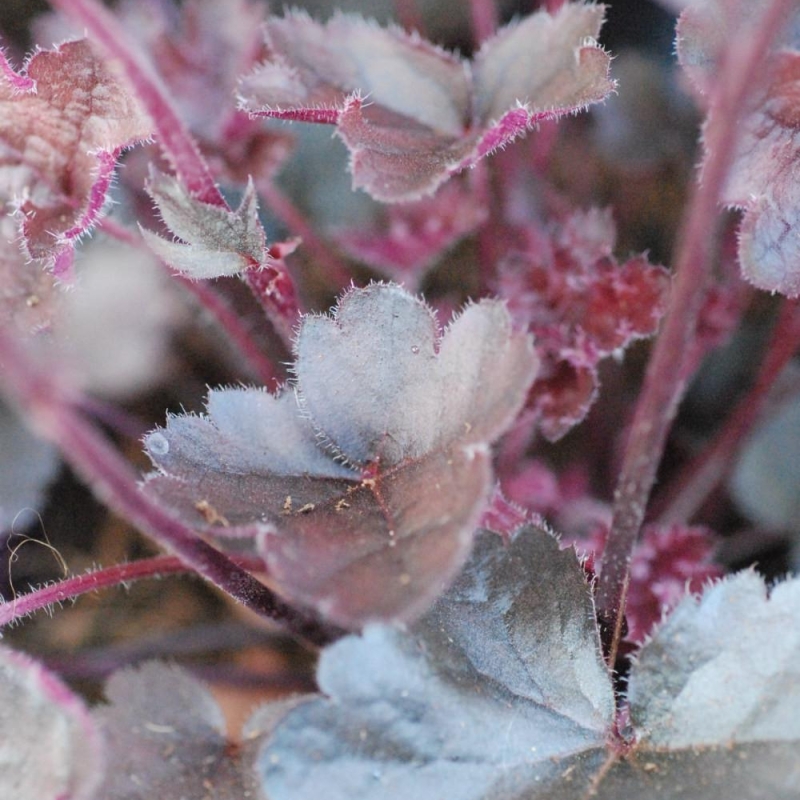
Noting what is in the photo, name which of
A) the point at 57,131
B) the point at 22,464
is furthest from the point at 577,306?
the point at 22,464

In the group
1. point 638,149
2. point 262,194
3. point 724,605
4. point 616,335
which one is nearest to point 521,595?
point 724,605

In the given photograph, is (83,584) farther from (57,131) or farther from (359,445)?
(57,131)

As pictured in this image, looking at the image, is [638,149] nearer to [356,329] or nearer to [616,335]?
[616,335]

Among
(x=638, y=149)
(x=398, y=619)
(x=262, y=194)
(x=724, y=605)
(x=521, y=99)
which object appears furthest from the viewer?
(x=638, y=149)

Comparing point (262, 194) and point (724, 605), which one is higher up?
point (262, 194)

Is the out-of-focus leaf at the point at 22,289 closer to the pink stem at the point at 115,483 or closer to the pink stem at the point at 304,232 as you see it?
the pink stem at the point at 115,483

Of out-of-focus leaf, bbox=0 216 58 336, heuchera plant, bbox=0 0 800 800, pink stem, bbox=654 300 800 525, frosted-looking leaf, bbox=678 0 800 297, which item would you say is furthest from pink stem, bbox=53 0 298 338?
pink stem, bbox=654 300 800 525
